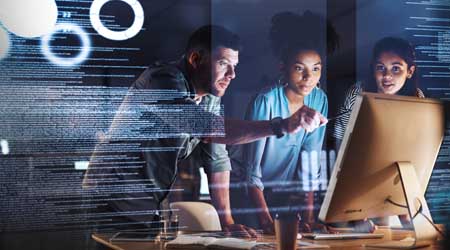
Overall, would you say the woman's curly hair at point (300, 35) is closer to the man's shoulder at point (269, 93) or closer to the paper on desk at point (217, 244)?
the man's shoulder at point (269, 93)

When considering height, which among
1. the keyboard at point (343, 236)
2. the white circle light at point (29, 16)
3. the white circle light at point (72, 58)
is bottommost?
the keyboard at point (343, 236)

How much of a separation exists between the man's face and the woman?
2.01 feet

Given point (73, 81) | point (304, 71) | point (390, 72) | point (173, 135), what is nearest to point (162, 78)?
point (173, 135)

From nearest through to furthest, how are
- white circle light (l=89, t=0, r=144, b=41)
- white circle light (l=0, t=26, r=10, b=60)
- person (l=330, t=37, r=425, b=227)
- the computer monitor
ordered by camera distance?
the computer monitor, white circle light (l=0, t=26, r=10, b=60), white circle light (l=89, t=0, r=144, b=41), person (l=330, t=37, r=425, b=227)

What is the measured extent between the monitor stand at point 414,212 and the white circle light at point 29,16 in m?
1.49

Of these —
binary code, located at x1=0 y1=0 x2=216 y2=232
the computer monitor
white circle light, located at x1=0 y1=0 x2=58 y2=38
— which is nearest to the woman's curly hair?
binary code, located at x1=0 y1=0 x2=216 y2=232

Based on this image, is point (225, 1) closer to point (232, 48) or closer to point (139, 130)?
point (232, 48)

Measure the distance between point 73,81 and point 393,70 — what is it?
1558mm

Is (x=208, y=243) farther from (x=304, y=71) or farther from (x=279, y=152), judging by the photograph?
(x=304, y=71)

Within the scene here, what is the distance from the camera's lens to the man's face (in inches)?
115

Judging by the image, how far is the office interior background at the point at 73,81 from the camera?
2.62 metres

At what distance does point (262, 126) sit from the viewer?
3.00m

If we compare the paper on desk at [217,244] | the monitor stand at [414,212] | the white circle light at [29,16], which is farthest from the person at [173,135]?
the monitor stand at [414,212]

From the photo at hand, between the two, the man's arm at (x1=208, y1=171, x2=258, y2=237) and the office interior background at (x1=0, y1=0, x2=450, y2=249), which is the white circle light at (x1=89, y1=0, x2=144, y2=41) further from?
the man's arm at (x1=208, y1=171, x2=258, y2=237)
